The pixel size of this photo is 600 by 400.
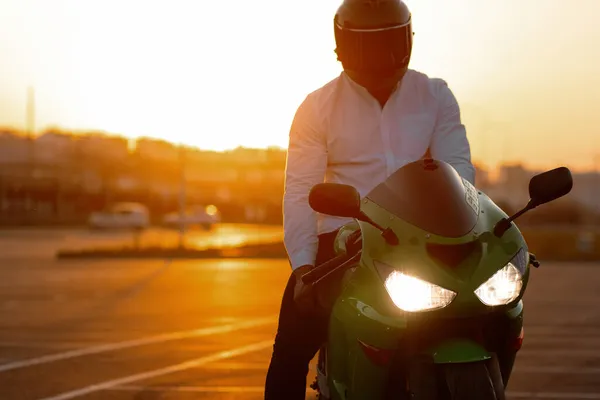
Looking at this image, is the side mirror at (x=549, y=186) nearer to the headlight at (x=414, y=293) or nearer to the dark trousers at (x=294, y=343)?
the headlight at (x=414, y=293)

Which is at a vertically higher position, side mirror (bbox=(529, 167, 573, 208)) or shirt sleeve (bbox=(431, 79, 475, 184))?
shirt sleeve (bbox=(431, 79, 475, 184))

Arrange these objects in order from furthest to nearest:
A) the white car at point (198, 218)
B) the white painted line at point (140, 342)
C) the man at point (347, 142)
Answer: the white car at point (198, 218), the white painted line at point (140, 342), the man at point (347, 142)

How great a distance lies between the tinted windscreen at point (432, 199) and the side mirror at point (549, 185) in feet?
0.85

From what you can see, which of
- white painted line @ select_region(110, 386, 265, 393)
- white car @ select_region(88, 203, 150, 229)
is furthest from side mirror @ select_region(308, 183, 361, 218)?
white car @ select_region(88, 203, 150, 229)

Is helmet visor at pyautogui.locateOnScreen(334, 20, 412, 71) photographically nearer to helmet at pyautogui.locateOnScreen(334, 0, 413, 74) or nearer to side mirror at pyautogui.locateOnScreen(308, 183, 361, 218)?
helmet at pyautogui.locateOnScreen(334, 0, 413, 74)

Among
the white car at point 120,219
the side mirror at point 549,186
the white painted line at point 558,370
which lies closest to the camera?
the side mirror at point 549,186

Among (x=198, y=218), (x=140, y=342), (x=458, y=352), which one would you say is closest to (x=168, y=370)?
(x=140, y=342)

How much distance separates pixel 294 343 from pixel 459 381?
3.88ft

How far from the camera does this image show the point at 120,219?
69.3 metres

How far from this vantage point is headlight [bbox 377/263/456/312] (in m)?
3.40

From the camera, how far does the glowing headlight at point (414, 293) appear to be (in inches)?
134

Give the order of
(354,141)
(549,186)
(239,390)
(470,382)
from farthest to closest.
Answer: (239,390), (354,141), (549,186), (470,382)

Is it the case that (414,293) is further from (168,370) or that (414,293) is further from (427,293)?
(168,370)

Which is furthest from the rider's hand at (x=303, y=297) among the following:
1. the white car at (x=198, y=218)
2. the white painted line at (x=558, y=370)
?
the white car at (x=198, y=218)
